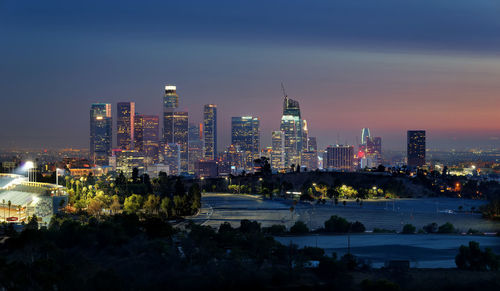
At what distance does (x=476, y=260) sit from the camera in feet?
125

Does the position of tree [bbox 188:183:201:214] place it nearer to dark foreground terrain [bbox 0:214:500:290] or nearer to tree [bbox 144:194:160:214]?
tree [bbox 144:194:160:214]

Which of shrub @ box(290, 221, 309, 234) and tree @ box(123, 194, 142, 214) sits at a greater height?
tree @ box(123, 194, 142, 214)

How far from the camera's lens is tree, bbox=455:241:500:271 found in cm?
3784

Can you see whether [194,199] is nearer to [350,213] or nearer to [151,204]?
[151,204]

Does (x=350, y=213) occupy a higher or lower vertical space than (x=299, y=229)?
lower

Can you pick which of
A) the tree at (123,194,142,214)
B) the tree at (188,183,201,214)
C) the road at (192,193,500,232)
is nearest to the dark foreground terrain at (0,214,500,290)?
the road at (192,193,500,232)

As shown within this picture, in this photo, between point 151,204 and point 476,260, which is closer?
point 476,260

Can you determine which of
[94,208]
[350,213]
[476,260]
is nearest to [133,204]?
[94,208]

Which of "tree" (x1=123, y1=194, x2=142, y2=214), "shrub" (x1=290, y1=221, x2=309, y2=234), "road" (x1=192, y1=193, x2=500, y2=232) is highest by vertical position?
"tree" (x1=123, y1=194, x2=142, y2=214)

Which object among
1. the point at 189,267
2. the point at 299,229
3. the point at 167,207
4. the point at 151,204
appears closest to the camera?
the point at 189,267

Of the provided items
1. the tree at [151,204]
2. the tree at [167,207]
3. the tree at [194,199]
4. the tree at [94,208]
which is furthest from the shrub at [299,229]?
the tree at [94,208]

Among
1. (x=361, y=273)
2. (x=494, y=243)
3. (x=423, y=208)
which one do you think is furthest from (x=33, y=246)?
(x=423, y=208)

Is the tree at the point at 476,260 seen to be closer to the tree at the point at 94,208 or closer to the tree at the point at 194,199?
the tree at the point at 194,199

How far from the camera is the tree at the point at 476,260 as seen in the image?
124 ft
